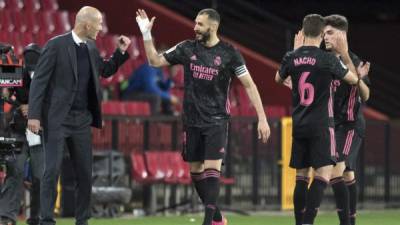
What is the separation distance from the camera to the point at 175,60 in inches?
510

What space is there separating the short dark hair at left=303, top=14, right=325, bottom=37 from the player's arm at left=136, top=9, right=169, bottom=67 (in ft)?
4.72

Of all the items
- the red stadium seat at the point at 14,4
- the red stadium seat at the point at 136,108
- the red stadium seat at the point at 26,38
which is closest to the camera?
the red stadium seat at the point at 136,108

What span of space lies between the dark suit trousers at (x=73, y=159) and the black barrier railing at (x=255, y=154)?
19.2ft

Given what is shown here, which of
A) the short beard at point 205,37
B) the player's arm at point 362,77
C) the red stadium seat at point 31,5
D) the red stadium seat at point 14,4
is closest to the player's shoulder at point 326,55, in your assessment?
the player's arm at point 362,77

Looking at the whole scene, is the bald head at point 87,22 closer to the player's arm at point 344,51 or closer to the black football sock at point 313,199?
the player's arm at point 344,51

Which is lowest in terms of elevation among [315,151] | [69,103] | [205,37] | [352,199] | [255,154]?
[352,199]

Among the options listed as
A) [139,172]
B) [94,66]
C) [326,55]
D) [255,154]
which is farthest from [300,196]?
[255,154]

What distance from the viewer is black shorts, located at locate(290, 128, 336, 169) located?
12.3 meters

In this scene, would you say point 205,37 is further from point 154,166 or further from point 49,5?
point 49,5

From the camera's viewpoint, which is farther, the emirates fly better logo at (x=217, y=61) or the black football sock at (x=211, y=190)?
the emirates fly better logo at (x=217, y=61)

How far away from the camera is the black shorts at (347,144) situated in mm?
13094

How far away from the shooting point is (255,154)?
65.3 feet

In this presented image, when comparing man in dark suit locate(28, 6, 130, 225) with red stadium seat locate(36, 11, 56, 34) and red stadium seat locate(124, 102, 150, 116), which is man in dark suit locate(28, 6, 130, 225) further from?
red stadium seat locate(36, 11, 56, 34)

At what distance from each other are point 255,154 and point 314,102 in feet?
25.2
